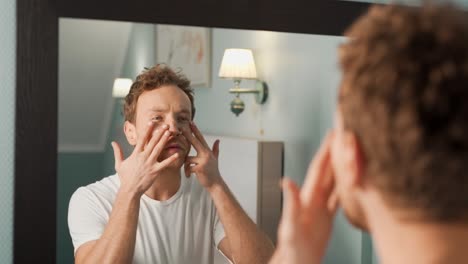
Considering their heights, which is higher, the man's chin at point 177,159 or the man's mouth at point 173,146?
the man's mouth at point 173,146

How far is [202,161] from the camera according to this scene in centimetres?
107

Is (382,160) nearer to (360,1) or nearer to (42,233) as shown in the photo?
(42,233)

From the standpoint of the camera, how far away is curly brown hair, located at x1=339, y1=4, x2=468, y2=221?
43cm

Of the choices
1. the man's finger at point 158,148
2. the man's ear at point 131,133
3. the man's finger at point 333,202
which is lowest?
the man's finger at point 333,202

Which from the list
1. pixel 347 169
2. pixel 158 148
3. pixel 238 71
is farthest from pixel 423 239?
pixel 238 71

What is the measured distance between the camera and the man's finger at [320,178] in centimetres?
55

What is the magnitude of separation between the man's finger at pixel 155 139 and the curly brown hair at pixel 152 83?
0.05m

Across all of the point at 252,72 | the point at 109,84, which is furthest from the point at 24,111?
the point at 252,72

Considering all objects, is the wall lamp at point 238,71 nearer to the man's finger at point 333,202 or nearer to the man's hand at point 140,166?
the man's hand at point 140,166

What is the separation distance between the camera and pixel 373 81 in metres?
0.44

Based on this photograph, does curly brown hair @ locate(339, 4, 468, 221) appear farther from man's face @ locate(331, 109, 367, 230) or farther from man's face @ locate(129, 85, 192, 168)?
man's face @ locate(129, 85, 192, 168)

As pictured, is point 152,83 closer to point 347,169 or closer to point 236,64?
point 236,64

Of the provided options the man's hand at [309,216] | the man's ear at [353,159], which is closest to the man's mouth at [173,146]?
the man's hand at [309,216]

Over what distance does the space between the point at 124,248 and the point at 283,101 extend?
42 centimetres
